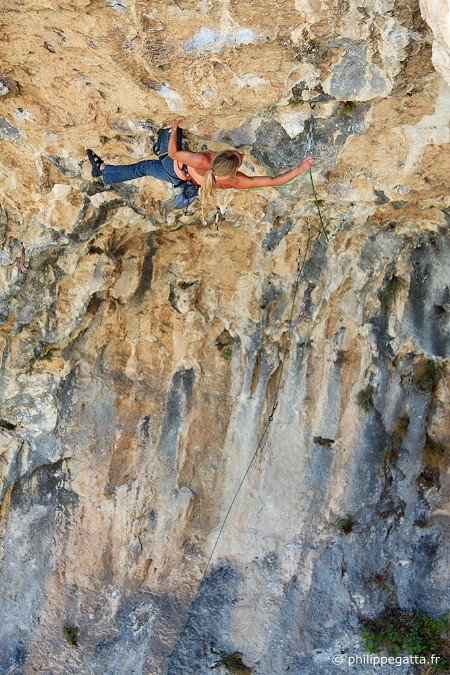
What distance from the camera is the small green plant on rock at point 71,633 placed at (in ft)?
21.8

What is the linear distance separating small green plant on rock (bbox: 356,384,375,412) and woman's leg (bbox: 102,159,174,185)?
333 centimetres

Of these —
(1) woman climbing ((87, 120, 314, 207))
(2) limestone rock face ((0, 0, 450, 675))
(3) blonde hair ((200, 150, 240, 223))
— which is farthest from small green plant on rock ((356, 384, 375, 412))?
(3) blonde hair ((200, 150, 240, 223))

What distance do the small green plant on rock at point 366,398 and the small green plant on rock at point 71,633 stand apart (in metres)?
4.05

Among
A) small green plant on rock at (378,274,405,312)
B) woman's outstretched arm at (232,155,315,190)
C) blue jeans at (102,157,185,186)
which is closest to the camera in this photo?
woman's outstretched arm at (232,155,315,190)

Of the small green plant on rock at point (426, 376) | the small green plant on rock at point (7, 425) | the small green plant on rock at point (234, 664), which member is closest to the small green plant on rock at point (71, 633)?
the small green plant on rock at point (234, 664)

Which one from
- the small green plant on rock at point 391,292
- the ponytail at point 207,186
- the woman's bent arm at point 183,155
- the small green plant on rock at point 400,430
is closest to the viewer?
the ponytail at point 207,186

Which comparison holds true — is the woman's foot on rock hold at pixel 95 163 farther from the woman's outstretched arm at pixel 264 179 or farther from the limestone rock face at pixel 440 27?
the limestone rock face at pixel 440 27

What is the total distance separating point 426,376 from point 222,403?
2.24 meters

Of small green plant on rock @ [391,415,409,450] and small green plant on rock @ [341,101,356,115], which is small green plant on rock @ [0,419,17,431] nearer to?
small green plant on rock @ [391,415,409,450]

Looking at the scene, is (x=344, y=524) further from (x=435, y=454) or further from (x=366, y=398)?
(x=366, y=398)

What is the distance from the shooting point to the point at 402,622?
6770 mm

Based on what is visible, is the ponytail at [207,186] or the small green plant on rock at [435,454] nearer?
the ponytail at [207,186]

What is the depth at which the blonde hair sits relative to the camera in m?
3.69

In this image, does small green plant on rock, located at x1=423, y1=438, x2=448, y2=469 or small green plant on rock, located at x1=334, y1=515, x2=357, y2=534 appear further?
small green plant on rock, located at x1=334, y1=515, x2=357, y2=534
